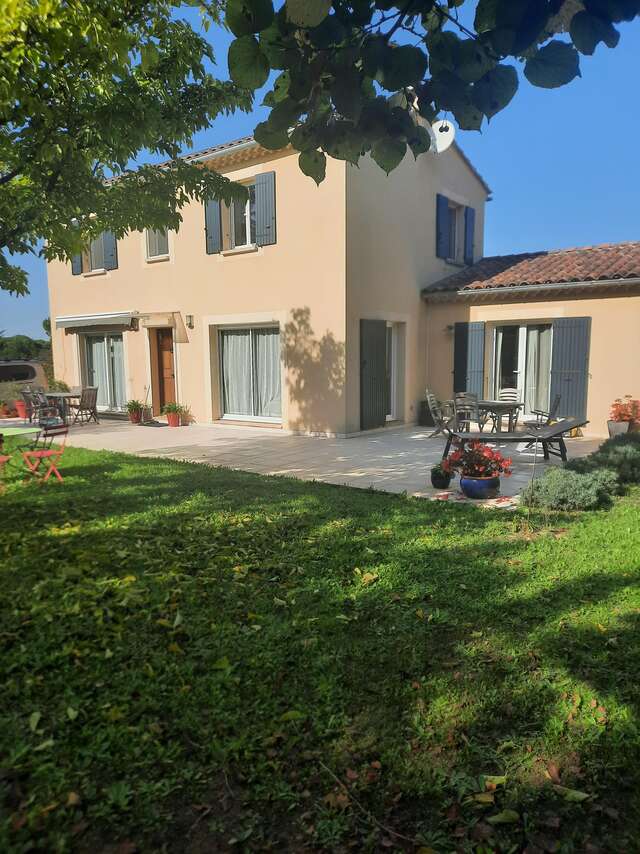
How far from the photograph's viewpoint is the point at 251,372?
14.6 m

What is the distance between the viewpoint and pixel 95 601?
151 inches

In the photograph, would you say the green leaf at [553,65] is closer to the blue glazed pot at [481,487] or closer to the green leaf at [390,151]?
the green leaf at [390,151]

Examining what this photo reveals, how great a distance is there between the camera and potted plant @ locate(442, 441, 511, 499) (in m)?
7.07

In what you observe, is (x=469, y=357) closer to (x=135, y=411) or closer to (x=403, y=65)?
(x=135, y=411)

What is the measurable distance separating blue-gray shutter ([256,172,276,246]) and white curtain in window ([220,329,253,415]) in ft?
7.77

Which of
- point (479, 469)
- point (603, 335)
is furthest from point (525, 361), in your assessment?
point (479, 469)

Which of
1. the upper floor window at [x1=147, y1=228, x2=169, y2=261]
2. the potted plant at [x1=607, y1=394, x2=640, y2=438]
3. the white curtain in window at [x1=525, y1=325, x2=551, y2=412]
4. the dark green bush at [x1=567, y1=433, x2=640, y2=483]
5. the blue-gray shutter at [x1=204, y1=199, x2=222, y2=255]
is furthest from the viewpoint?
the upper floor window at [x1=147, y1=228, x2=169, y2=261]

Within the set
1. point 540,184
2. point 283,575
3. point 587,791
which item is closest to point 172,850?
point 587,791

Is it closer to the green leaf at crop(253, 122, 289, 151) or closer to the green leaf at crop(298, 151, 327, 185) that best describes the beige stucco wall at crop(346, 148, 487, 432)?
the green leaf at crop(298, 151, 327, 185)

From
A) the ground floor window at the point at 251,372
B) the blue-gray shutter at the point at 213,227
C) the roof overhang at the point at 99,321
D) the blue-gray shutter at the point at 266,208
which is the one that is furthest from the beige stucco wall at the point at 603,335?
the roof overhang at the point at 99,321

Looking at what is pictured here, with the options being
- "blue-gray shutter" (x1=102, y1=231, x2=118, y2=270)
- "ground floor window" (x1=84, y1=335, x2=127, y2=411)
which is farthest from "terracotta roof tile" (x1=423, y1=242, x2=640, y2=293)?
"ground floor window" (x1=84, y1=335, x2=127, y2=411)

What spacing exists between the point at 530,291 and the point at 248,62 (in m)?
12.3

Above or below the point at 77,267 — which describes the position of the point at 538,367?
below

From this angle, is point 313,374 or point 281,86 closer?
point 281,86
